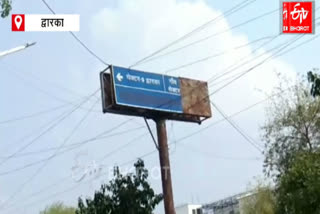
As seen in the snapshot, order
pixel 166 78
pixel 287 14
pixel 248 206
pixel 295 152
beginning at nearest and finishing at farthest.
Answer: pixel 287 14, pixel 295 152, pixel 166 78, pixel 248 206

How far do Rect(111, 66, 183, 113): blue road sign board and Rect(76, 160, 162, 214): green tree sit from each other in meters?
4.44

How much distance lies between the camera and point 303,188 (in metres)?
19.3

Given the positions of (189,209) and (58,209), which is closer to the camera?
(58,209)

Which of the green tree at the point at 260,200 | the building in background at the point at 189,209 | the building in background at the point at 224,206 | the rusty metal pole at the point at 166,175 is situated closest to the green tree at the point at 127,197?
the rusty metal pole at the point at 166,175

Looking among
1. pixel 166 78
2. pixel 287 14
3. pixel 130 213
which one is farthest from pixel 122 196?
pixel 287 14

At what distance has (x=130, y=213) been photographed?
23.7 m

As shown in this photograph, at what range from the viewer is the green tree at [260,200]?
116 ft

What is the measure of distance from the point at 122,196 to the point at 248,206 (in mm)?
15483

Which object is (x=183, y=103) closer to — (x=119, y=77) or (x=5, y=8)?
(x=119, y=77)

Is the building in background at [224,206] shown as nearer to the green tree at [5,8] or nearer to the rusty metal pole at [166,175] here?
the rusty metal pole at [166,175]

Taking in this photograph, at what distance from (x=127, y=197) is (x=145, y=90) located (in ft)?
22.2

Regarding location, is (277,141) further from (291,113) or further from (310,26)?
(310,26)

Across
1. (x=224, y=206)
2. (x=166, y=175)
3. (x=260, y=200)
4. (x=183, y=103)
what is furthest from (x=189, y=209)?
(x=166, y=175)

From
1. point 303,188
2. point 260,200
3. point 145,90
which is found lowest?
point 303,188
